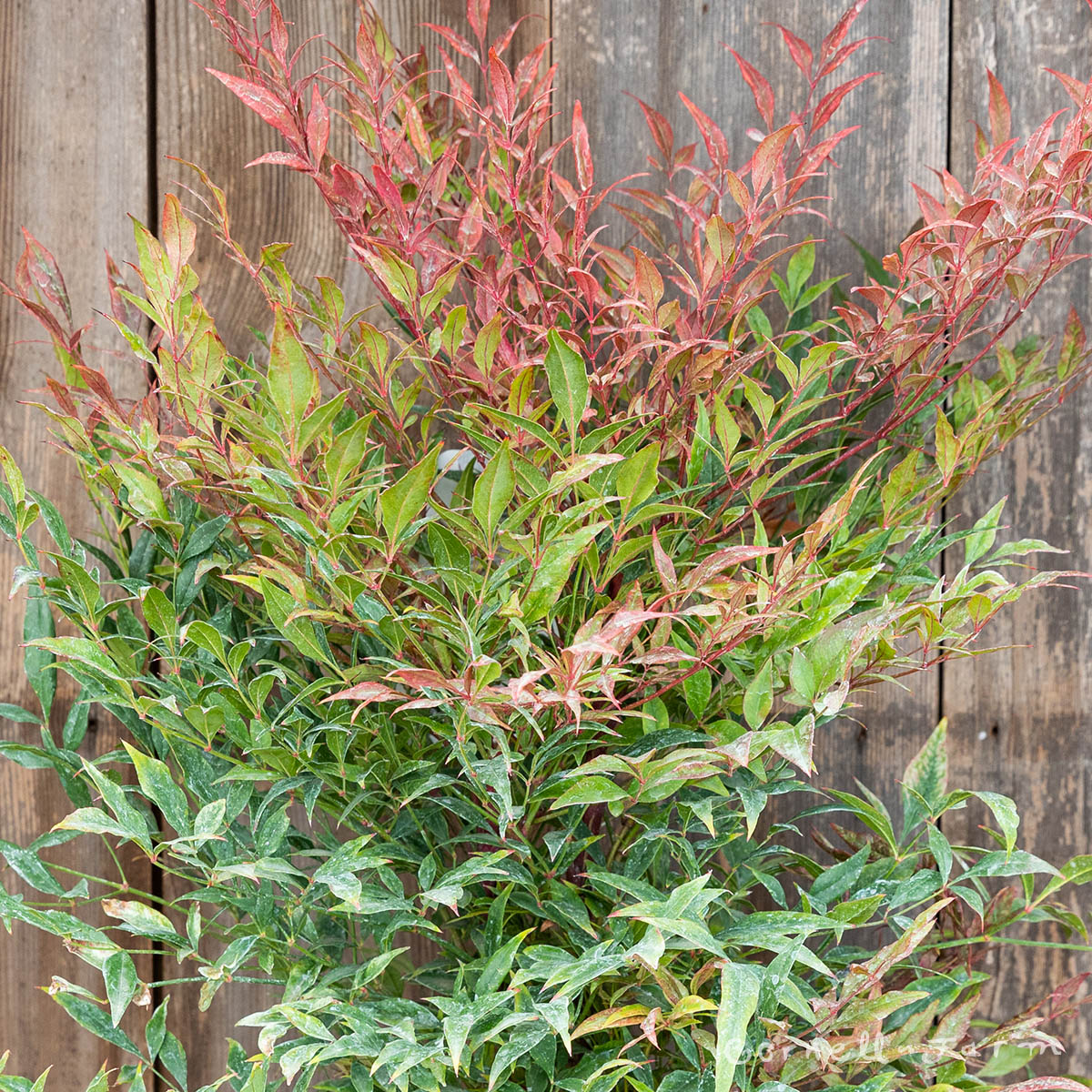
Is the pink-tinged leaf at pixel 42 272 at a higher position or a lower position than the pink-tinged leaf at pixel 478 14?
lower

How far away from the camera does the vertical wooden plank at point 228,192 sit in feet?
2.73

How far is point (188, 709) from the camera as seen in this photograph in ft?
1.65

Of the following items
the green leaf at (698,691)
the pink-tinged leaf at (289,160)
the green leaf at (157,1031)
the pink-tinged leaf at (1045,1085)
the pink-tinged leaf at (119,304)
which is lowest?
the green leaf at (157,1031)

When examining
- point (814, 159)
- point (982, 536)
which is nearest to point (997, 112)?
point (814, 159)

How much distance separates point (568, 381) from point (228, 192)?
1.74 ft

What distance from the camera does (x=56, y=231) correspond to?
2.77 feet

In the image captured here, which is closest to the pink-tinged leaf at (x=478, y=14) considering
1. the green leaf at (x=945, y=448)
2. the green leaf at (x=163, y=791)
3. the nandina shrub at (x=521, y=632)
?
the nandina shrub at (x=521, y=632)

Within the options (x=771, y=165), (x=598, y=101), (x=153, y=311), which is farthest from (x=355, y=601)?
(x=598, y=101)

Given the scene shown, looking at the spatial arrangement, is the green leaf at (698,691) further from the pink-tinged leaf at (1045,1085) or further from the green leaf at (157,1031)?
the green leaf at (157,1031)

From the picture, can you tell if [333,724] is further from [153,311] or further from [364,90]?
[364,90]

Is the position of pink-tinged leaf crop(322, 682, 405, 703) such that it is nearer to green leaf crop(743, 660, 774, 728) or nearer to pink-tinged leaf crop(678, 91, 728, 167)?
green leaf crop(743, 660, 774, 728)

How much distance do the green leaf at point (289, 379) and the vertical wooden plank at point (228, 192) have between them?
417 mm

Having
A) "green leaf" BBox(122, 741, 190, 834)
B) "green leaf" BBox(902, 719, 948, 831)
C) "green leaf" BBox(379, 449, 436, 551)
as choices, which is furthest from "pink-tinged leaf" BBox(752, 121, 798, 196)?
"green leaf" BBox(122, 741, 190, 834)

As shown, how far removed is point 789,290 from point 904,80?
0.26m
